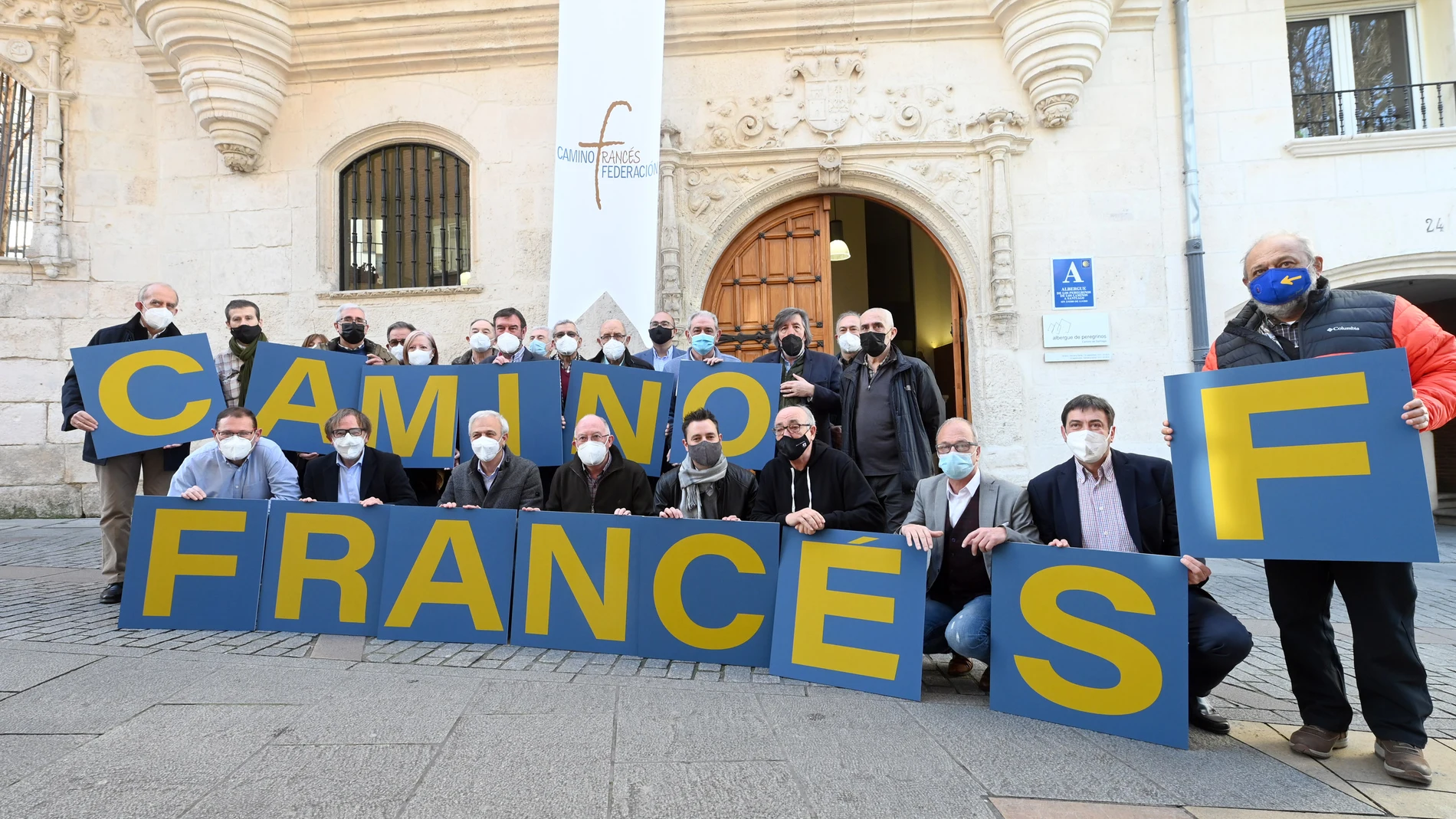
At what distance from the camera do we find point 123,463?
15.9ft

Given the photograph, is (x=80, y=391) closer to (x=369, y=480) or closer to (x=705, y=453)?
(x=369, y=480)

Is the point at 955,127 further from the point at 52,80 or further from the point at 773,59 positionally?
the point at 52,80

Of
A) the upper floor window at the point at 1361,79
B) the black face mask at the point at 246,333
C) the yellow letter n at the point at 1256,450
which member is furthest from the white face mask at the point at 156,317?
the upper floor window at the point at 1361,79

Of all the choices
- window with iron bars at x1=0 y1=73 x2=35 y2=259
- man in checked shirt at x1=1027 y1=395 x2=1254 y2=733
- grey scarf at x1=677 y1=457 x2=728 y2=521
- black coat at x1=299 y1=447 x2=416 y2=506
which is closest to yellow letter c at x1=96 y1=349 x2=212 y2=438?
black coat at x1=299 y1=447 x2=416 y2=506

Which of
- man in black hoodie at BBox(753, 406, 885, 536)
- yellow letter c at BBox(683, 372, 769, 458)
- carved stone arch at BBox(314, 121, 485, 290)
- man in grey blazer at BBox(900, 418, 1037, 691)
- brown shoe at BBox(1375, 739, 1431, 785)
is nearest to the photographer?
brown shoe at BBox(1375, 739, 1431, 785)

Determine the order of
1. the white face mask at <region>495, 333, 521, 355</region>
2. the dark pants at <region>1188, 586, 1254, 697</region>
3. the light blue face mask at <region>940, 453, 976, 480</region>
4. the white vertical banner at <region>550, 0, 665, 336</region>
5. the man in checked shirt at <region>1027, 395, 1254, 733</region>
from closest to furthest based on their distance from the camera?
the dark pants at <region>1188, 586, 1254, 697</region> → the man in checked shirt at <region>1027, 395, 1254, 733</region> → the light blue face mask at <region>940, 453, 976, 480</region> → the white face mask at <region>495, 333, 521, 355</region> → the white vertical banner at <region>550, 0, 665, 336</region>

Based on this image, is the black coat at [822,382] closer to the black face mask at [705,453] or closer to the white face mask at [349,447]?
the black face mask at [705,453]

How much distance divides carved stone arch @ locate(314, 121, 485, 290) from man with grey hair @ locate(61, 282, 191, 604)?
3.98 meters

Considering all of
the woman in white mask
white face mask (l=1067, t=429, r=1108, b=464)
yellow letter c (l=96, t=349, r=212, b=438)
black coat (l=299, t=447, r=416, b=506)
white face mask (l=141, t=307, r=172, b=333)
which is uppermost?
white face mask (l=141, t=307, r=172, b=333)

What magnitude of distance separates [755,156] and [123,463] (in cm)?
622

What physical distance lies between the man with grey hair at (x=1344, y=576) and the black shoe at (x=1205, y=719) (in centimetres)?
22

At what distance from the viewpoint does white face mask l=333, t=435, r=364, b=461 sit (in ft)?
14.5

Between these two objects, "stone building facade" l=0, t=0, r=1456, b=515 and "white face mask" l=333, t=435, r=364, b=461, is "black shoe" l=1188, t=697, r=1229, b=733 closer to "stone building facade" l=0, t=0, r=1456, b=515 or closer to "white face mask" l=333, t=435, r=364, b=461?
"white face mask" l=333, t=435, r=364, b=461

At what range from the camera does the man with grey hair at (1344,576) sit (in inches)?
97.7
